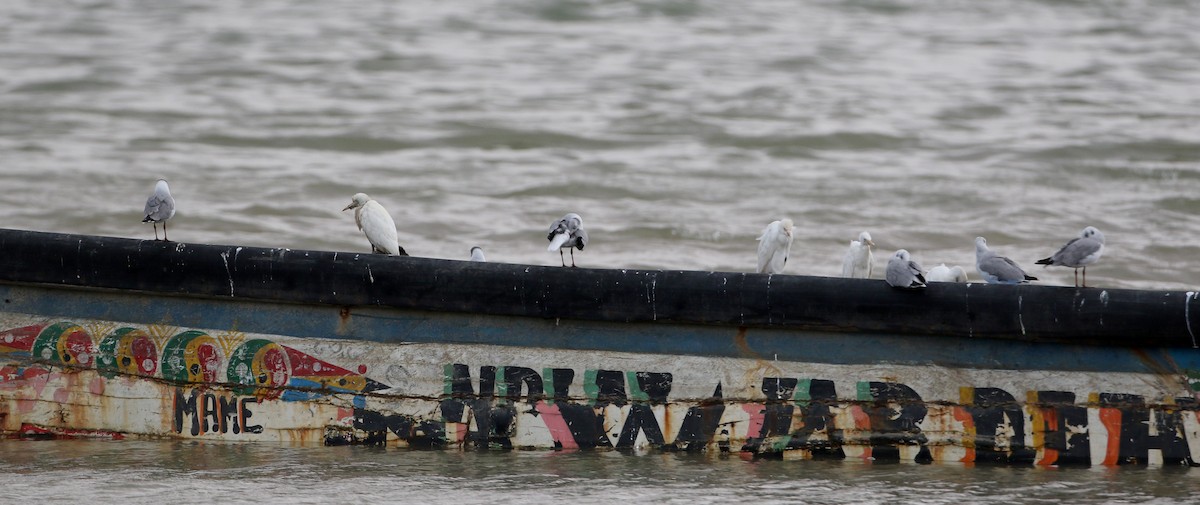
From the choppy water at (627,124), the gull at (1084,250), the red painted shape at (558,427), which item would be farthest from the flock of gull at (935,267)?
the choppy water at (627,124)

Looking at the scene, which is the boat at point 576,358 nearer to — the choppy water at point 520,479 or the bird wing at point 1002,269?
the choppy water at point 520,479

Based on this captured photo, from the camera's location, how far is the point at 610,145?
57.2ft

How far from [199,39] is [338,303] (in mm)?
19697

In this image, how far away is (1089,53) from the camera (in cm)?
2458

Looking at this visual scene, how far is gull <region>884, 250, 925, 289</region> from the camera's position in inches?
225

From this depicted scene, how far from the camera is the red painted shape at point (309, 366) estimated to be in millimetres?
6199

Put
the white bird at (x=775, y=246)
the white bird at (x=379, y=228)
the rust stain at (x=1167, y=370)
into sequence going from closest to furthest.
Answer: the rust stain at (x=1167, y=370) < the white bird at (x=775, y=246) < the white bird at (x=379, y=228)

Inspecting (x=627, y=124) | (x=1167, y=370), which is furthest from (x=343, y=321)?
(x=627, y=124)

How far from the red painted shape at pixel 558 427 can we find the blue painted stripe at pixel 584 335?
0.99 feet

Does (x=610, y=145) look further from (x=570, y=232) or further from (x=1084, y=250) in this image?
(x=1084, y=250)

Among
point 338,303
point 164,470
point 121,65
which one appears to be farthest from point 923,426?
point 121,65

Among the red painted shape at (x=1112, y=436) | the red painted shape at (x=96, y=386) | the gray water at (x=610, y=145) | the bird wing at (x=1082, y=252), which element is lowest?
the red painted shape at (x=1112, y=436)

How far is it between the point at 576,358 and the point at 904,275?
1.49 metres

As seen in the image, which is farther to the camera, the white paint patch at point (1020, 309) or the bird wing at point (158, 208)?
the bird wing at point (158, 208)
